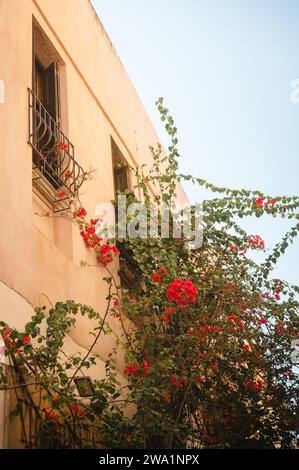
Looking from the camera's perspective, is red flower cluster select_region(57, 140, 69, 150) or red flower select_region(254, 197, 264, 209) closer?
red flower cluster select_region(57, 140, 69, 150)

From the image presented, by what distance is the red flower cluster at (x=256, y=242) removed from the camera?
7094 millimetres

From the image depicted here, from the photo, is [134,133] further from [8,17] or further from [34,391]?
[34,391]

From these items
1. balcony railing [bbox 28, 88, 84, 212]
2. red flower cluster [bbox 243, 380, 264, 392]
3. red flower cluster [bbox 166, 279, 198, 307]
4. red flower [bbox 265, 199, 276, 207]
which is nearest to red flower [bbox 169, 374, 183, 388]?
red flower cluster [bbox 166, 279, 198, 307]

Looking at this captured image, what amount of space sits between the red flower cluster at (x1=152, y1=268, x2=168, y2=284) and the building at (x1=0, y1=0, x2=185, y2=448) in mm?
603

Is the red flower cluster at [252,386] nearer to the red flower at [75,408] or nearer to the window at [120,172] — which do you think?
the red flower at [75,408]

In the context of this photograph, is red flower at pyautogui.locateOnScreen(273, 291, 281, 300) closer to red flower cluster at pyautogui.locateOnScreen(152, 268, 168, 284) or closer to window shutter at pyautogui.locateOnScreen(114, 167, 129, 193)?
red flower cluster at pyautogui.locateOnScreen(152, 268, 168, 284)

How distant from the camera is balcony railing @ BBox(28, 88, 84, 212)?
18.0 feet

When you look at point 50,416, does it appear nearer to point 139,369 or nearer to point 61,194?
point 139,369

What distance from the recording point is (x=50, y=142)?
602 cm

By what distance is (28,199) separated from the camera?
16.0 feet

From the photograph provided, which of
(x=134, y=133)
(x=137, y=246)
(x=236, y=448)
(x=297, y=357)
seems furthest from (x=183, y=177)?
(x=236, y=448)

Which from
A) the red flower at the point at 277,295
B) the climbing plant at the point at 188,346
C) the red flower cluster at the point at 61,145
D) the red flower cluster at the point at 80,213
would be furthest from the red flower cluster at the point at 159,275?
the red flower at the point at 277,295
